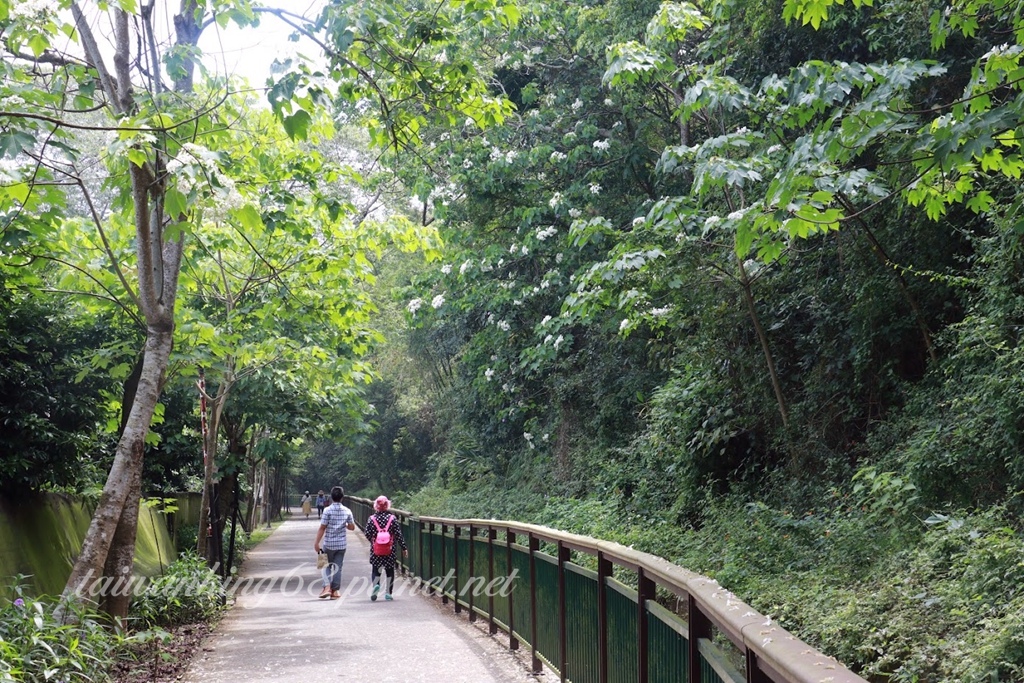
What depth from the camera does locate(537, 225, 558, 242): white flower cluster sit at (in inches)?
626

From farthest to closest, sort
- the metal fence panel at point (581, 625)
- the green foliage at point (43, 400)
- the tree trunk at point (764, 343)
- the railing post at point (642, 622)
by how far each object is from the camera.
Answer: the tree trunk at point (764, 343)
the green foliage at point (43, 400)
the metal fence panel at point (581, 625)
the railing post at point (642, 622)

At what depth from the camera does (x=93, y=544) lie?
7621 mm

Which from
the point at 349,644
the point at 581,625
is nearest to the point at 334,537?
the point at 349,644

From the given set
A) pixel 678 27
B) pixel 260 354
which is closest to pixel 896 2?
pixel 678 27

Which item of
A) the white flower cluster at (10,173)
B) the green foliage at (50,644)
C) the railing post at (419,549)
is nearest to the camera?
the white flower cluster at (10,173)

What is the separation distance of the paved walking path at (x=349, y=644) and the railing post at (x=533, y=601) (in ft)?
0.51

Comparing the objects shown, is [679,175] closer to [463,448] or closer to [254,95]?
[254,95]

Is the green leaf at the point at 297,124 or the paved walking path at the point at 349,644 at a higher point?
the green leaf at the point at 297,124

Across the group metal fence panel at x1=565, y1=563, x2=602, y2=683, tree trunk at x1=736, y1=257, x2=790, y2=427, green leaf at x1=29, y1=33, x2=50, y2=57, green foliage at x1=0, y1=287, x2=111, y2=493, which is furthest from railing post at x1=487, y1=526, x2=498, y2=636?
green leaf at x1=29, y1=33, x2=50, y2=57

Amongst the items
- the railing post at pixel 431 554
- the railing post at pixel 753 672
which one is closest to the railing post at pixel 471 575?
the railing post at pixel 431 554

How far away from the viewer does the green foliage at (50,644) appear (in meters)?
6.52

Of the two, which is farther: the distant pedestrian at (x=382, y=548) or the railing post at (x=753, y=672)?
the distant pedestrian at (x=382, y=548)

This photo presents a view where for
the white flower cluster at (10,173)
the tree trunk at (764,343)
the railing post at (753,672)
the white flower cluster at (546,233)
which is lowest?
the railing post at (753,672)

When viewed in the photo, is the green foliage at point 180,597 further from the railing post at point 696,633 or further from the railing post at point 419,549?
the railing post at point 696,633
